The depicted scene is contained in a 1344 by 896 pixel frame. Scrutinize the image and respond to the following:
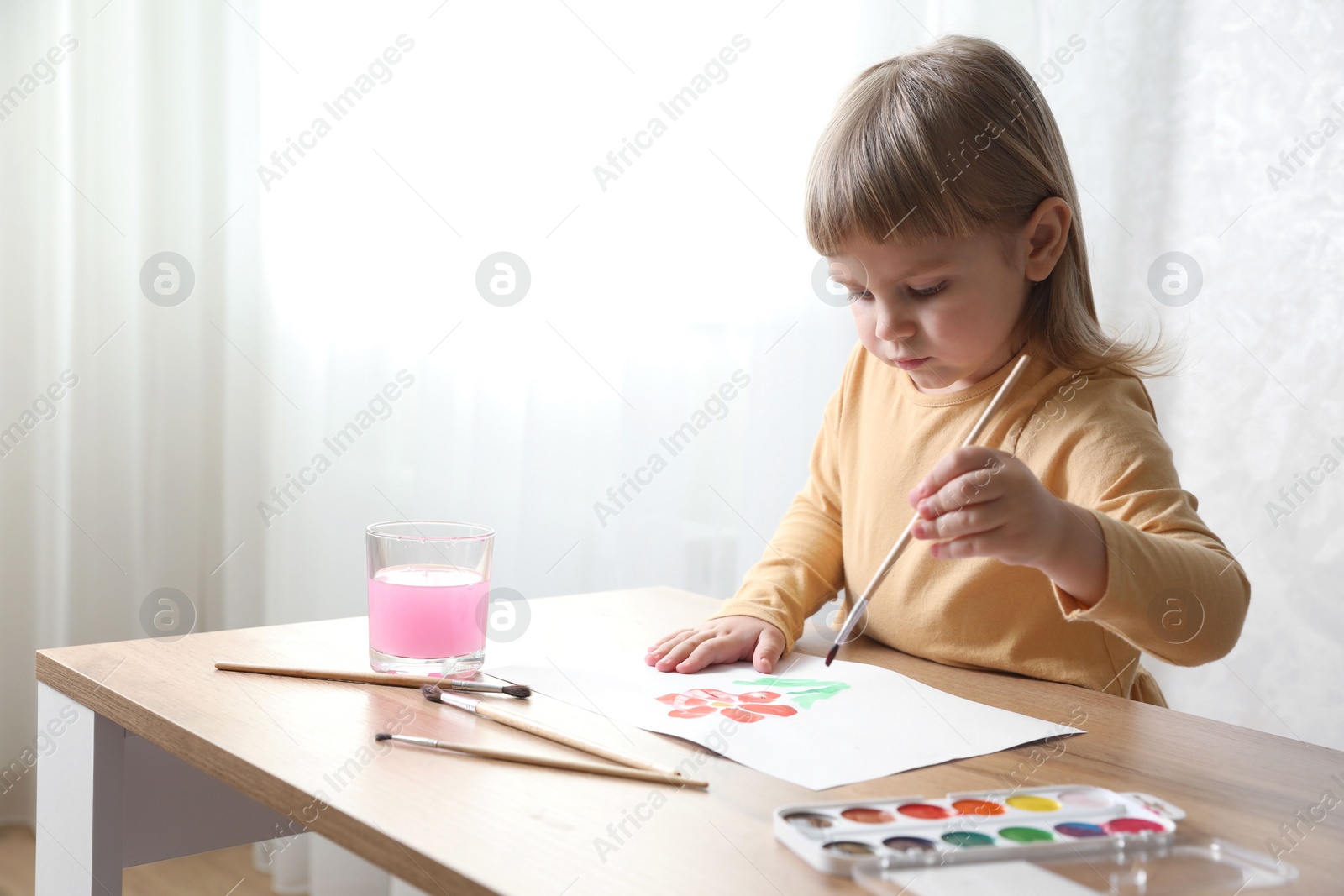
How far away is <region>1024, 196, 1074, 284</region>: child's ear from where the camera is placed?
3.16 ft

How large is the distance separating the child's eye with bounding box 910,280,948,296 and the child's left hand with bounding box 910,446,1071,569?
0.87 feet

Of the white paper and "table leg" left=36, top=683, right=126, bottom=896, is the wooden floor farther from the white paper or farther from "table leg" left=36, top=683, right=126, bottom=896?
the white paper

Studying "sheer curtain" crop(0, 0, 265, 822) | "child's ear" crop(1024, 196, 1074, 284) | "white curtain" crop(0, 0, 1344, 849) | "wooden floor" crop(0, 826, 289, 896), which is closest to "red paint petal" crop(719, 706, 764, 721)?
"child's ear" crop(1024, 196, 1074, 284)

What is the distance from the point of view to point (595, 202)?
1.72 metres

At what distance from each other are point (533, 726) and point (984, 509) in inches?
11.7

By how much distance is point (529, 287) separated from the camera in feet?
5.84

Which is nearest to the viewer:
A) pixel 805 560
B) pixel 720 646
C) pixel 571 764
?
pixel 571 764

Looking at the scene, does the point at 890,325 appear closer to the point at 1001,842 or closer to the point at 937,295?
the point at 937,295

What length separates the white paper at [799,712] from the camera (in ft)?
2.10

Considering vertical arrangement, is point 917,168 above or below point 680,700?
above

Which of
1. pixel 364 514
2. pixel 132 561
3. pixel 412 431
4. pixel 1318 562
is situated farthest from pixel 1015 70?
pixel 132 561

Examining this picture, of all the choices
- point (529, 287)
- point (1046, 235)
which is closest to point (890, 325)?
point (1046, 235)

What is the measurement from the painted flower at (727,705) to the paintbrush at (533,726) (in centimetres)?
9

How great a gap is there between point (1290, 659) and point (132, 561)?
1.86 metres
